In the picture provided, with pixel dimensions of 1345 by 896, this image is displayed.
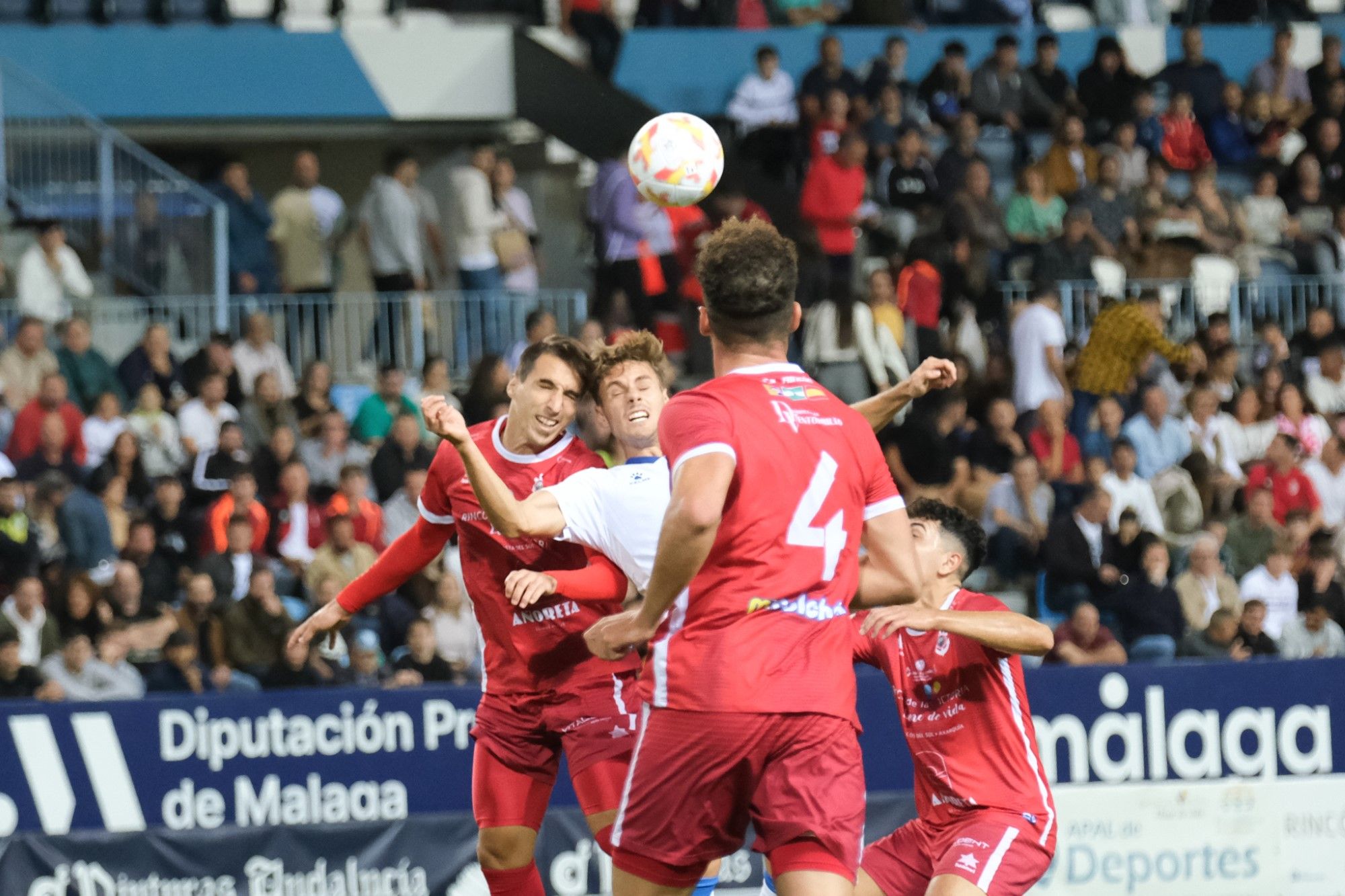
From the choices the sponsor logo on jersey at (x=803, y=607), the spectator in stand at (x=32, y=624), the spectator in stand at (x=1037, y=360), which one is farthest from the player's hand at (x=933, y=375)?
the spectator in stand at (x=1037, y=360)

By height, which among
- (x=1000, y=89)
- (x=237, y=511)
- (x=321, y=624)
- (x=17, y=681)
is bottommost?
(x=17, y=681)

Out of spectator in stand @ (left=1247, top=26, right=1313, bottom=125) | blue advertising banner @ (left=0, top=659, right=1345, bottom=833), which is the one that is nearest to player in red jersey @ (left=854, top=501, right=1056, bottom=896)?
blue advertising banner @ (left=0, top=659, right=1345, bottom=833)

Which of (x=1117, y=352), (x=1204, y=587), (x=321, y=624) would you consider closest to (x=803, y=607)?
(x=321, y=624)

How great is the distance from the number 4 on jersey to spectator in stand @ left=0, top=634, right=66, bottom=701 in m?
7.54

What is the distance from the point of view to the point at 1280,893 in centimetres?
1052

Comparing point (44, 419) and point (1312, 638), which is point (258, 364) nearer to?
point (44, 419)

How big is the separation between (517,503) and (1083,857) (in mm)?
5109

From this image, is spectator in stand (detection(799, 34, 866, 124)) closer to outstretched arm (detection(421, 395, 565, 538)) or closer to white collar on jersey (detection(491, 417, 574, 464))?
white collar on jersey (detection(491, 417, 574, 464))

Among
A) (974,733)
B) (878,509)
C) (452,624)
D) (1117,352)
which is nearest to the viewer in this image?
(878,509)

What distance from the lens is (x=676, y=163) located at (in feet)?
26.0

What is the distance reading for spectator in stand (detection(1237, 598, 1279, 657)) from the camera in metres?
13.7

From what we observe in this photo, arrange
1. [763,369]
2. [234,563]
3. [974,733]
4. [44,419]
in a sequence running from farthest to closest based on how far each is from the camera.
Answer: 1. [44,419]
2. [234,563]
3. [974,733]
4. [763,369]

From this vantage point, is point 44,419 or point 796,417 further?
point 44,419

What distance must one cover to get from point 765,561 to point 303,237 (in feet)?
42.2
